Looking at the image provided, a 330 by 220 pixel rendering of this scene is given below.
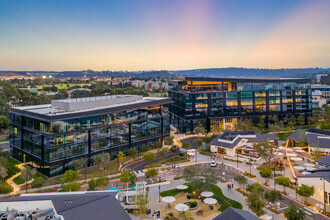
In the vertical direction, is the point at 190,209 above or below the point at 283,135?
below

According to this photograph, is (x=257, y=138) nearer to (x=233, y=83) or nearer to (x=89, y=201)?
(x=233, y=83)

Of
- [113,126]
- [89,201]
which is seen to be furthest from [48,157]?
[89,201]

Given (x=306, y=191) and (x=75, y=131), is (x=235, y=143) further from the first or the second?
(x=75, y=131)

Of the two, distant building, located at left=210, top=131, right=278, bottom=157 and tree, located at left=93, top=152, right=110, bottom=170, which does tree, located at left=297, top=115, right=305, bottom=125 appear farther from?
tree, located at left=93, top=152, right=110, bottom=170

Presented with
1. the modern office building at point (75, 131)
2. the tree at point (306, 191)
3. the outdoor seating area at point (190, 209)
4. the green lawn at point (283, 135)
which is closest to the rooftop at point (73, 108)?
the modern office building at point (75, 131)

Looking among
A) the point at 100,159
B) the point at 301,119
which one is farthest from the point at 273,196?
the point at 301,119

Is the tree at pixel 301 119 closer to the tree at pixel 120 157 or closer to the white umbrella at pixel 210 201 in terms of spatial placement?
the tree at pixel 120 157
